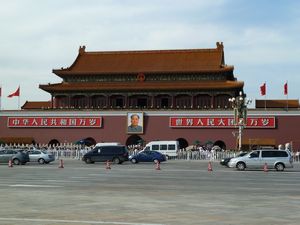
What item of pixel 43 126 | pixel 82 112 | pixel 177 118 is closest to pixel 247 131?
pixel 177 118

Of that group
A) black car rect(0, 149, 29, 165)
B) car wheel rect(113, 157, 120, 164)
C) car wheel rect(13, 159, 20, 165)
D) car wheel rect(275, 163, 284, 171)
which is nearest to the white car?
black car rect(0, 149, 29, 165)

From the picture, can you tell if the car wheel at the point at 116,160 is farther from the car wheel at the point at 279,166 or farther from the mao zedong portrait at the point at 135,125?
the mao zedong portrait at the point at 135,125

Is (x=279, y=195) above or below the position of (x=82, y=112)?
below

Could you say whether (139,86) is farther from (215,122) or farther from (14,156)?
(14,156)

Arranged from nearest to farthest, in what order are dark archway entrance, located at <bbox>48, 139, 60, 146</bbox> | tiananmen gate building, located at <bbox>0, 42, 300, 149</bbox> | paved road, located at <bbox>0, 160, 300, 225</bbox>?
paved road, located at <bbox>0, 160, 300, 225</bbox> < tiananmen gate building, located at <bbox>0, 42, 300, 149</bbox> < dark archway entrance, located at <bbox>48, 139, 60, 146</bbox>

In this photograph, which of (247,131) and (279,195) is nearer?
(279,195)

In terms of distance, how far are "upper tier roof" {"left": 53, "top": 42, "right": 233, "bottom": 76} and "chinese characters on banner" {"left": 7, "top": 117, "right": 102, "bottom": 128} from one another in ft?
22.4

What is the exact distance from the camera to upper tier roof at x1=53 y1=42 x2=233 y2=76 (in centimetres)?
6131

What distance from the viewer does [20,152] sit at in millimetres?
39000

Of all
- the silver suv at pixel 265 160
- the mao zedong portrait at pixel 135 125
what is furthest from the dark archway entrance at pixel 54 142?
the silver suv at pixel 265 160

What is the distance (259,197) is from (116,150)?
25509 mm

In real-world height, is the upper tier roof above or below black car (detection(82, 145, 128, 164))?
above

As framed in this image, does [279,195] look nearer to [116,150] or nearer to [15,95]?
[116,150]

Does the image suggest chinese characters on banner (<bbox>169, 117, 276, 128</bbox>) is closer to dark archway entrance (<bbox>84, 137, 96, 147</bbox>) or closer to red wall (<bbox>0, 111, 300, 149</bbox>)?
red wall (<bbox>0, 111, 300, 149</bbox>)
